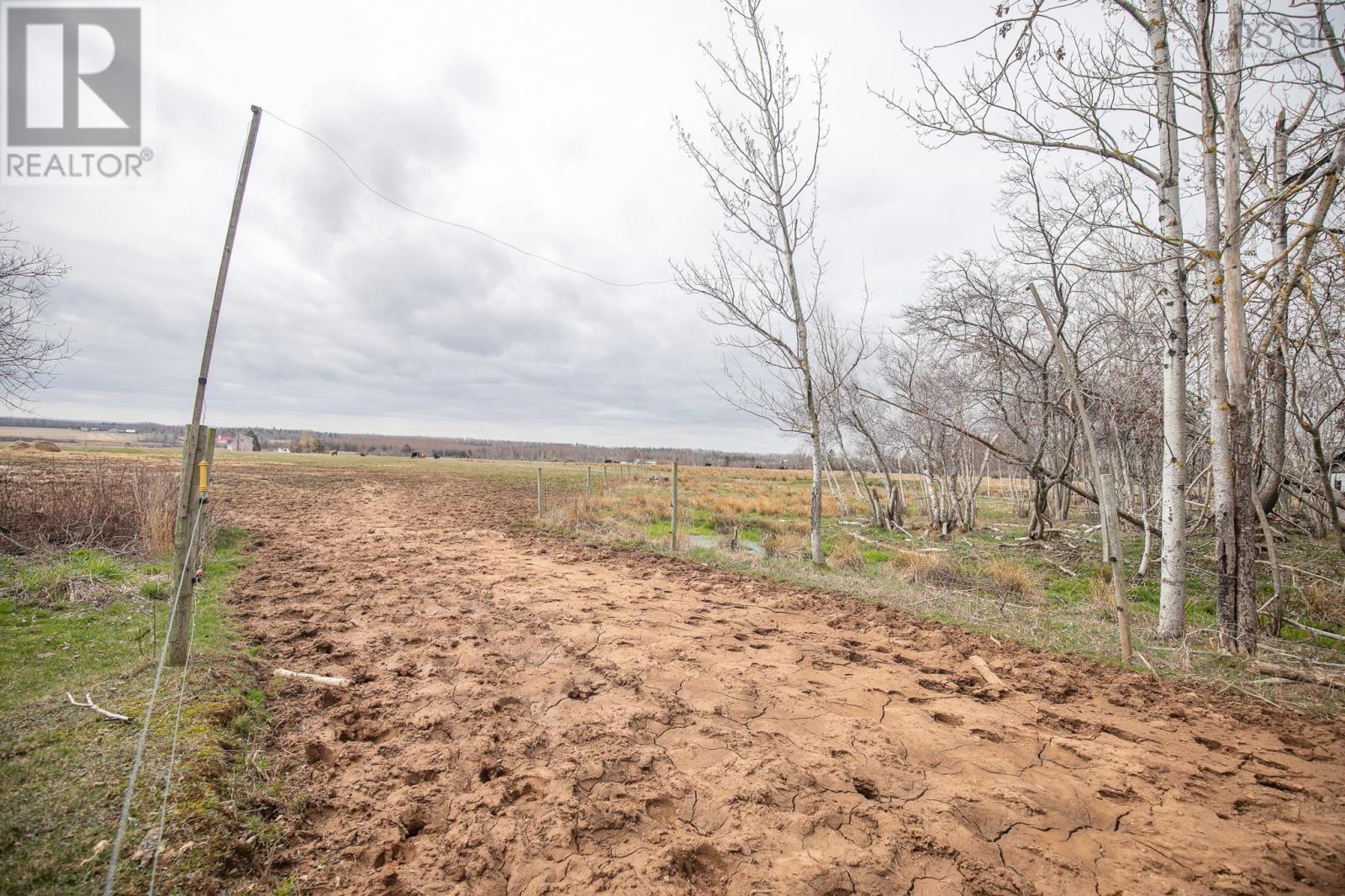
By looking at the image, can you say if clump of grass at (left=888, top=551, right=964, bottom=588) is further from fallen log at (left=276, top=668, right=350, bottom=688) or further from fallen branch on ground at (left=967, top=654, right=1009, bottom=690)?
fallen log at (left=276, top=668, right=350, bottom=688)

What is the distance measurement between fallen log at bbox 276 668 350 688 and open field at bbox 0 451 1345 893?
0.11 m

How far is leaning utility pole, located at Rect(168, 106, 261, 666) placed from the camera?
3.86 meters

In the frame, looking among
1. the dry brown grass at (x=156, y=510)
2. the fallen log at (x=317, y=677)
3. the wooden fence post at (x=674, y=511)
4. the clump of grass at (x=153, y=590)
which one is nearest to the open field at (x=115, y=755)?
the fallen log at (x=317, y=677)

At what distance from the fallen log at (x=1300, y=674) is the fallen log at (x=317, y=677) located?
7553 millimetres

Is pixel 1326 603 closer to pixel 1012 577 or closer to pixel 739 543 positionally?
pixel 1012 577

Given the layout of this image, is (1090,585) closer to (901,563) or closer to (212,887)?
(901,563)

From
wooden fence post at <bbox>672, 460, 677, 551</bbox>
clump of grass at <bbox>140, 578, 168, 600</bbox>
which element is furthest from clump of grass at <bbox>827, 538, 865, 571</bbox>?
clump of grass at <bbox>140, 578, 168, 600</bbox>

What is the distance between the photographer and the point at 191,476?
3951 millimetres

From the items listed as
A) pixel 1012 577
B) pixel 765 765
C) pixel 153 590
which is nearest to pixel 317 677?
pixel 765 765

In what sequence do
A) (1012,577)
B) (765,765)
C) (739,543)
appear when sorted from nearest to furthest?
(765,765) → (1012,577) → (739,543)

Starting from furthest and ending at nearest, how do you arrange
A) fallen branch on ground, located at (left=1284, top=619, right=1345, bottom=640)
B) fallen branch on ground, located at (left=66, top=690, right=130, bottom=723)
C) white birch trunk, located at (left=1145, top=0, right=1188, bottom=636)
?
white birch trunk, located at (left=1145, top=0, right=1188, bottom=636) < fallen branch on ground, located at (left=1284, top=619, right=1345, bottom=640) < fallen branch on ground, located at (left=66, top=690, right=130, bottom=723)

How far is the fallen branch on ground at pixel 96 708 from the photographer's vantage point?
3201 millimetres

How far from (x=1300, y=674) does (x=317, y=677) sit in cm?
793

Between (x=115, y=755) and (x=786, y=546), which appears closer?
(x=115, y=755)
